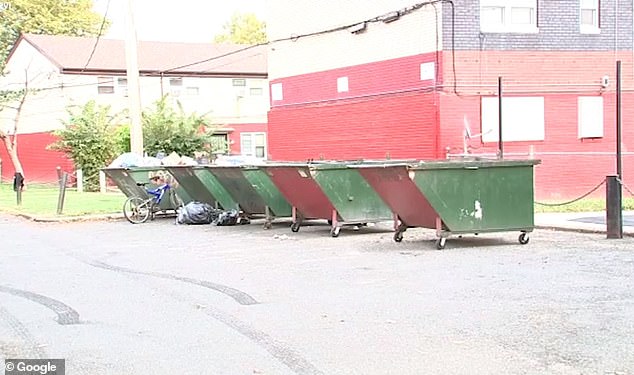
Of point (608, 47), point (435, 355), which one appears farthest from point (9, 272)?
point (608, 47)

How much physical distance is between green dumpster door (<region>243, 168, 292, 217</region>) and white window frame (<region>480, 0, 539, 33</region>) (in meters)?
7.74

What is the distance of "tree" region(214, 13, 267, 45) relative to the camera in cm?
8114

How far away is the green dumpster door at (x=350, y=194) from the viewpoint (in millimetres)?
15422

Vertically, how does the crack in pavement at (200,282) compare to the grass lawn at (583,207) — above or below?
below

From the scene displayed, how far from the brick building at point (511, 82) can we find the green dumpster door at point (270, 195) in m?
5.45

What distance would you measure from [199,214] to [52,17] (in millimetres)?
46195

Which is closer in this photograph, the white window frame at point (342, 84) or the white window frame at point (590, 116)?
the white window frame at point (590, 116)

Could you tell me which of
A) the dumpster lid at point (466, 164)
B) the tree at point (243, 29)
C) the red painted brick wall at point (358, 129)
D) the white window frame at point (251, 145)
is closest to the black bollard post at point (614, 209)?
the dumpster lid at point (466, 164)

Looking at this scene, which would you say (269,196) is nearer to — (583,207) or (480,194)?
(480,194)

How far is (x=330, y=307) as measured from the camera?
878cm

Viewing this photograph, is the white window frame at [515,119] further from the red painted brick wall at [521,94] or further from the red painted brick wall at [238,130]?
the red painted brick wall at [238,130]

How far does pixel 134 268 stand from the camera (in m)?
12.2

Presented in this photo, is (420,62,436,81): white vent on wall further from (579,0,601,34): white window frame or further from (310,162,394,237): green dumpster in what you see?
(310,162,394,237): green dumpster

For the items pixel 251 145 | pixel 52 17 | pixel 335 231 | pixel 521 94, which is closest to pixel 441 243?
pixel 335 231
